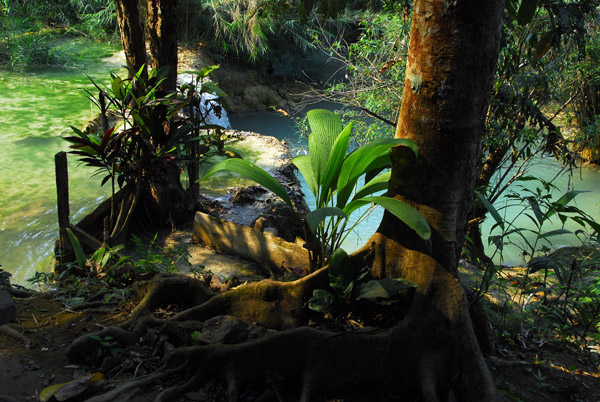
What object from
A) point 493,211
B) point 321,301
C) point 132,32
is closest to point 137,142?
point 132,32

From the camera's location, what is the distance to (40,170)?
6.79 meters

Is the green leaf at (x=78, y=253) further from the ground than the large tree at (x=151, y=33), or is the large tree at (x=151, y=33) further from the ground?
the large tree at (x=151, y=33)

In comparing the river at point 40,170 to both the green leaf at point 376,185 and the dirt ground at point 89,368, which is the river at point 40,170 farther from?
the green leaf at point 376,185

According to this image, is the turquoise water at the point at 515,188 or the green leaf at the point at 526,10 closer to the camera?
the green leaf at the point at 526,10

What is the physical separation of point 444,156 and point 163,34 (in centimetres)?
340

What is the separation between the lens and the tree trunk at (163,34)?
4461 mm

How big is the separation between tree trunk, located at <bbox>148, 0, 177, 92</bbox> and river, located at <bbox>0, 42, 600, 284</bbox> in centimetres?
170

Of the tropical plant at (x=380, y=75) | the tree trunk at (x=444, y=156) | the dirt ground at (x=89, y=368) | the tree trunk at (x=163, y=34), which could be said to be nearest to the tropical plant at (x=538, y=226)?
the tree trunk at (x=444, y=156)

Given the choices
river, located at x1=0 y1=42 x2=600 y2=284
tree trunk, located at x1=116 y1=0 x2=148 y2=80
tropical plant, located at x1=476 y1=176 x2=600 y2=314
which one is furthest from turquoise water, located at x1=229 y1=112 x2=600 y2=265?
tree trunk, located at x1=116 y1=0 x2=148 y2=80

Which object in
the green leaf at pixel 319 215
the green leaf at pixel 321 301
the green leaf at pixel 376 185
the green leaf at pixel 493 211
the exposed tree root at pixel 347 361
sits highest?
the green leaf at pixel 376 185

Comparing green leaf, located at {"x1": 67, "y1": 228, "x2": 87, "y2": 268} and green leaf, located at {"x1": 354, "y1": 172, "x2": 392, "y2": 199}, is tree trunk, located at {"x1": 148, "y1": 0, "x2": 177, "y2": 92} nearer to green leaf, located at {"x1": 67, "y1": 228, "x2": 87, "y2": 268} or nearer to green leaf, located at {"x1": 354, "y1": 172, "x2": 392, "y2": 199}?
green leaf, located at {"x1": 67, "y1": 228, "x2": 87, "y2": 268}

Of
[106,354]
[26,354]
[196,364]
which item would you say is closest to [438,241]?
[196,364]

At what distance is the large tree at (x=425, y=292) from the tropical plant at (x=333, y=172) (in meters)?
0.17

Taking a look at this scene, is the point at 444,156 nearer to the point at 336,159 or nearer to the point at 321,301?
the point at 336,159
